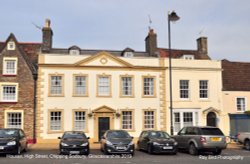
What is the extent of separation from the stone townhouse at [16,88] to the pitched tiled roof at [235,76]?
18.7 metres

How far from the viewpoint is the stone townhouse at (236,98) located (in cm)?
3272

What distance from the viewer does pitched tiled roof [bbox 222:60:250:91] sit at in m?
34.1

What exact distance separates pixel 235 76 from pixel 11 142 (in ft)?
80.9

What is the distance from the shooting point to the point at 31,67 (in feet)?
98.9

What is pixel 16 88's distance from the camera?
29672 millimetres

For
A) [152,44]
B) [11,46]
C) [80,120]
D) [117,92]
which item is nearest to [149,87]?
[117,92]

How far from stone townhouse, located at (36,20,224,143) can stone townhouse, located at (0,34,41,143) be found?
2.55ft

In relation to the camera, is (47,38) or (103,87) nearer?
(103,87)

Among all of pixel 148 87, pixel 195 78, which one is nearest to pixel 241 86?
pixel 195 78

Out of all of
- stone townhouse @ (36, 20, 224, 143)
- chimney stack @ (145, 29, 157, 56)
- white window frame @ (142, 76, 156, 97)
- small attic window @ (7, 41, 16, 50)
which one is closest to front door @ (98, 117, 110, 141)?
stone townhouse @ (36, 20, 224, 143)

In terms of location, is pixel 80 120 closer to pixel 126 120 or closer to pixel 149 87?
pixel 126 120

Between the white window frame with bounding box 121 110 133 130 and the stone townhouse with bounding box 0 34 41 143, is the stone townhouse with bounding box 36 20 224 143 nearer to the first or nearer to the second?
the white window frame with bounding box 121 110 133 130

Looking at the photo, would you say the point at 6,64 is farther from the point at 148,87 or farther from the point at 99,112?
the point at 148,87

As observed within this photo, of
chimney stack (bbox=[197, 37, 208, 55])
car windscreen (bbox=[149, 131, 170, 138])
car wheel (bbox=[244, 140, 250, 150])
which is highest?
chimney stack (bbox=[197, 37, 208, 55])
